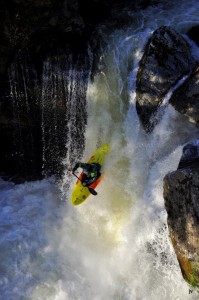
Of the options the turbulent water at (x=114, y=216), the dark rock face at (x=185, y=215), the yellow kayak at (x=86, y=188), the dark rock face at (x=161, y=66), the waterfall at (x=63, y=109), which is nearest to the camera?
the dark rock face at (x=185, y=215)

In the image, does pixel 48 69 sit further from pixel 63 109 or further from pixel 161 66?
pixel 161 66

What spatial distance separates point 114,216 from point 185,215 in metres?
2.42

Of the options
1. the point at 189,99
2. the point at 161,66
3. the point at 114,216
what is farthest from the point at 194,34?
the point at 114,216

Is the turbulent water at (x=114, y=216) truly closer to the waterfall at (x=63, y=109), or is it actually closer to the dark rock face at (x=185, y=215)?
the waterfall at (x=63, y=109)

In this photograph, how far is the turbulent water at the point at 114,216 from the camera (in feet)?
25.4

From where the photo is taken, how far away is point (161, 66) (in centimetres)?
849

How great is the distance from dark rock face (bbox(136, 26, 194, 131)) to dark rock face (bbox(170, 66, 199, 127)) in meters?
0.25

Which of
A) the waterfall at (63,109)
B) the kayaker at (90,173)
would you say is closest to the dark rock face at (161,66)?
the waterfall at (63,109)

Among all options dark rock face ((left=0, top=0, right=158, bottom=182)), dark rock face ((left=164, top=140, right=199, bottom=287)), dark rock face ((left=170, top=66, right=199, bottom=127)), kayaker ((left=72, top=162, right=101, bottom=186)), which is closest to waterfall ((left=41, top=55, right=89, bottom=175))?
dark rock face ((left=0, top=0, right=158, bottom=182))

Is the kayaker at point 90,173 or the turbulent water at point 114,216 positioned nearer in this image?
the turbulent water at point 114,216

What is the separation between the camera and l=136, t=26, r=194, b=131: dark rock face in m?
8.44

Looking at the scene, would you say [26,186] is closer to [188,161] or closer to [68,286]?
[68,286]

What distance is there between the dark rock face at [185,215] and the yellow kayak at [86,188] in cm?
248

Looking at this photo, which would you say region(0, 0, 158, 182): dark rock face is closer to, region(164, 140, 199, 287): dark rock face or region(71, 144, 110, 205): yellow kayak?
region(71, 144, 110, 205): yellow kayak
